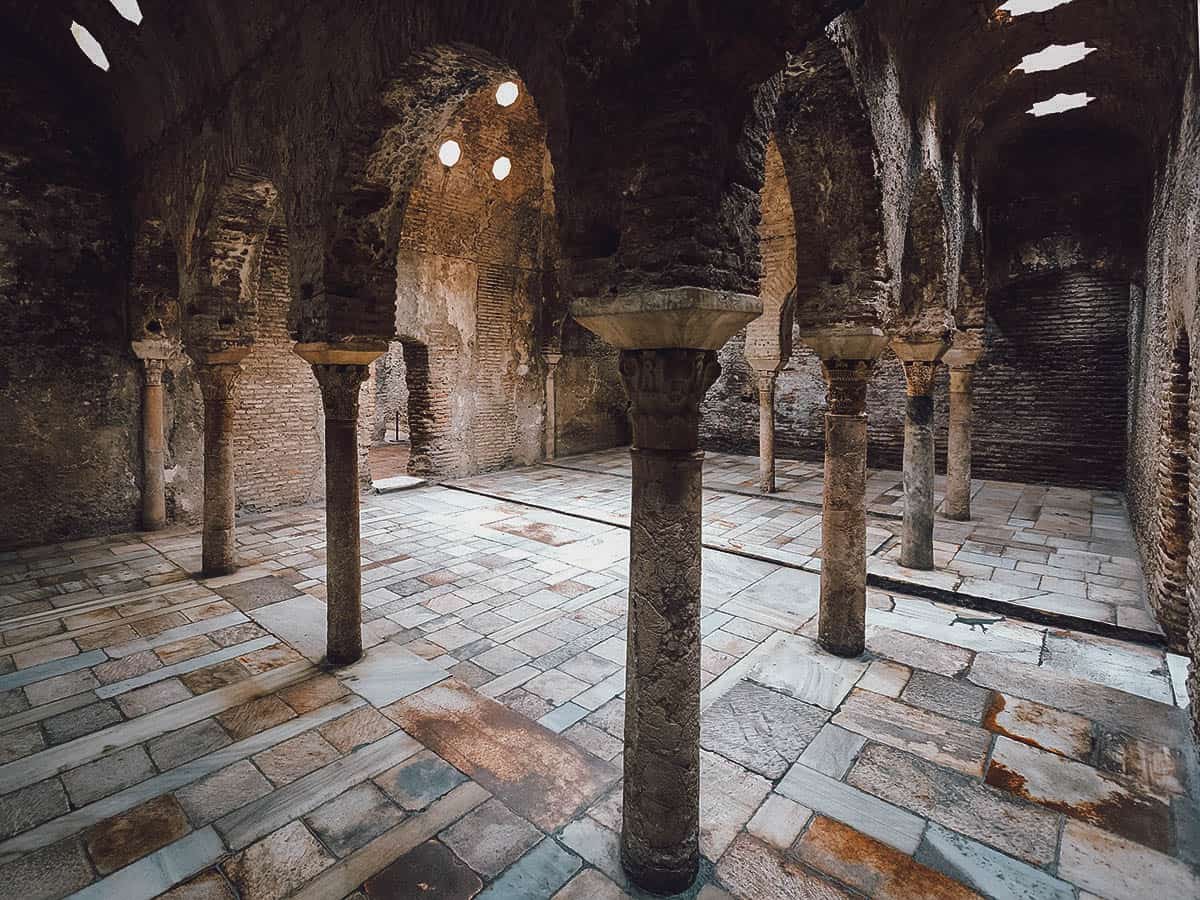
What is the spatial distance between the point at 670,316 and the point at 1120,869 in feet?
9.66

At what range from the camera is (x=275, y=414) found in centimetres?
862

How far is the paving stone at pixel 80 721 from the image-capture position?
365 centimetres

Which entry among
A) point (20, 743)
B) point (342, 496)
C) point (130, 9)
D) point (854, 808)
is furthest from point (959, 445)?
point (130, 9)

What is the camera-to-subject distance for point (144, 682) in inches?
166

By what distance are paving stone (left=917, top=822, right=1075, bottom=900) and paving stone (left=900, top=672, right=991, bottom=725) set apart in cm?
114

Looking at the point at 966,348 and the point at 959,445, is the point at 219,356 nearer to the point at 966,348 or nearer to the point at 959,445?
the point at 966,348

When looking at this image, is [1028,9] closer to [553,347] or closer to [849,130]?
[849,130]

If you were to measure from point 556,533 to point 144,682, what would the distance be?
451cm

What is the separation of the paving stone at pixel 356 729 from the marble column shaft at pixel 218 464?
129 inches

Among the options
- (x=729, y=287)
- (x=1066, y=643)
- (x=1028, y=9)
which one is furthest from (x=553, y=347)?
(x=729, y=287)

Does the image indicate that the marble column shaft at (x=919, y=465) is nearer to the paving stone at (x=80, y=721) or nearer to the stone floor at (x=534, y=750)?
the stone floor at (x=534, y=750)

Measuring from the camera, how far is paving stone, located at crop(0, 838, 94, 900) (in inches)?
101

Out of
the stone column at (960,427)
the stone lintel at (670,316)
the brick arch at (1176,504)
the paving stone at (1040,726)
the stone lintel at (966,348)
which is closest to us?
the stone lintel at (670,316)

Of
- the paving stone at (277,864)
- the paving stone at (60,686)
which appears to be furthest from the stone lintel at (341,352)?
the paving stone at (277,864)
